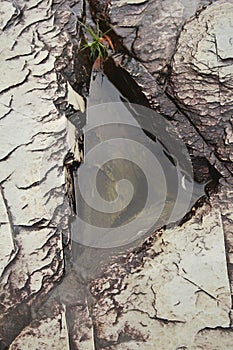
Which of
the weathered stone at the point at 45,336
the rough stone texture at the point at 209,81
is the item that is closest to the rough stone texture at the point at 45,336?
the weathered stone at the point at 45,336

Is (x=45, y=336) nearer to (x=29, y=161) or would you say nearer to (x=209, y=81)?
(x=29, y=161)

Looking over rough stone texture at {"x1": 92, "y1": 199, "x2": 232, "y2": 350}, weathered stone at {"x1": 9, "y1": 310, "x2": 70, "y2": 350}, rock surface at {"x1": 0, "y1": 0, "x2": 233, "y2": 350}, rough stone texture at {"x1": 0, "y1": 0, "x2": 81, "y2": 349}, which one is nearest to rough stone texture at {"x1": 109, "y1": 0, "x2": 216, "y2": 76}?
rock surface at {"x1": 0, "y1": 0, "x2": 233, "y2": 350}

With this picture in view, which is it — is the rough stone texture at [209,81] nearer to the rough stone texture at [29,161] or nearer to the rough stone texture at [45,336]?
the rough stone texture at [29,161]

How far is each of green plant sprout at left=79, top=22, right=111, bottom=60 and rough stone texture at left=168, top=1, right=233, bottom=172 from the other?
32 cm

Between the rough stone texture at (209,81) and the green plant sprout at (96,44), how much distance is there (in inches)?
12.7

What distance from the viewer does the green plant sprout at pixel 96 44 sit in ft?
7.72

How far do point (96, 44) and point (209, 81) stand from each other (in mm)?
487

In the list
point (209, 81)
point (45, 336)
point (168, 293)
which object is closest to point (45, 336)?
point (45, 336)

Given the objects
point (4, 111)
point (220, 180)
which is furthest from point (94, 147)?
point (220, 180)

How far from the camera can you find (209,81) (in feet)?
7.05

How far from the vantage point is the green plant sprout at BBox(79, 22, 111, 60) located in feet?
7.72

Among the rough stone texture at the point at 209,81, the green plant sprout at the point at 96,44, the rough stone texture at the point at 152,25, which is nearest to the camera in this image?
the rough stone texture at the point at 209,81

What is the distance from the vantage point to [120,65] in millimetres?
2279

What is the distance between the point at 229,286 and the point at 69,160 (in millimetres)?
688
